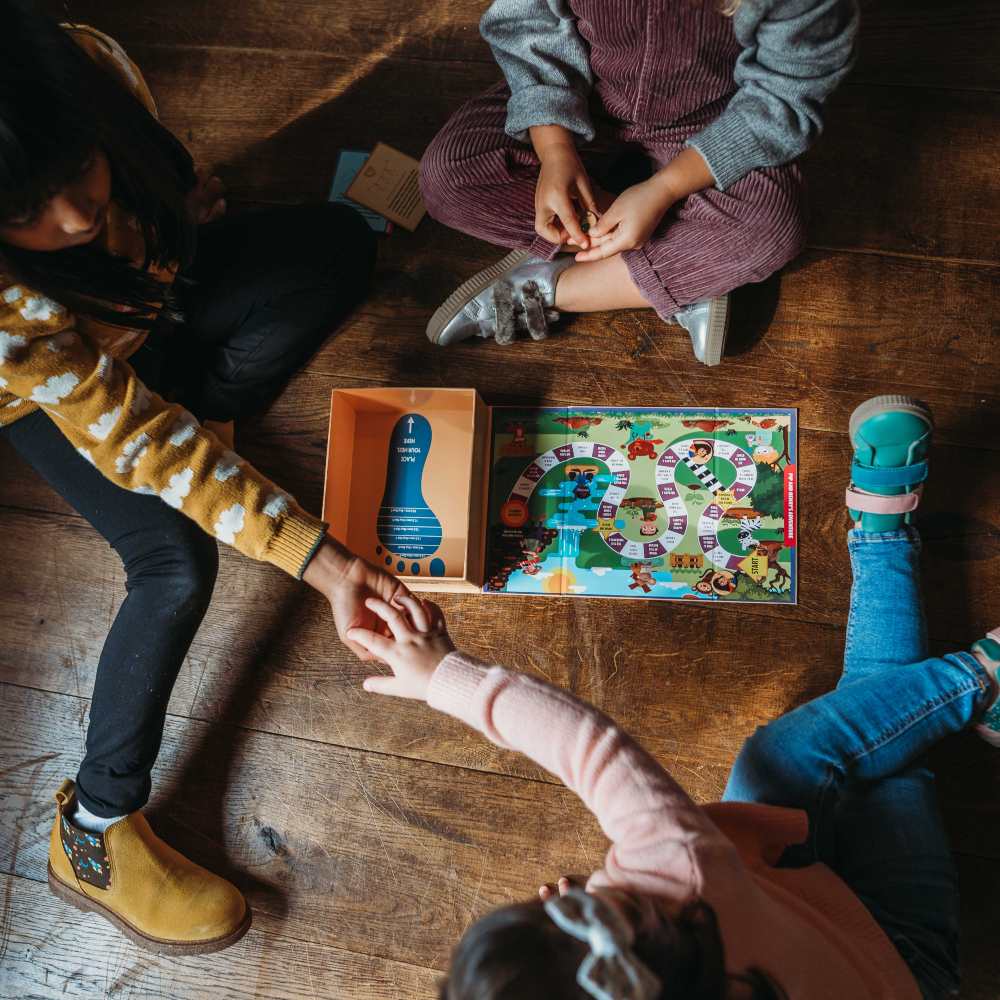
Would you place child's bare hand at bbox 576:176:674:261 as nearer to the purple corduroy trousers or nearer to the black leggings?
the purple corduroy trousers

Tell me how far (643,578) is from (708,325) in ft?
1.02

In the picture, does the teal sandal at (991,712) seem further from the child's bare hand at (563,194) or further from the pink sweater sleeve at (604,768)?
the child's bare hand at (563,194)

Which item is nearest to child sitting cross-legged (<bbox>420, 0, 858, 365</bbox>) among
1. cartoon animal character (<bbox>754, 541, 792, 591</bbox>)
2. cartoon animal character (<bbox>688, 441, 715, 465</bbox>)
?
cartoon animal character (<bbox>688, 441, 715, 465</bbox>)

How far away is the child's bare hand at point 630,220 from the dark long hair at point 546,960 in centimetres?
70

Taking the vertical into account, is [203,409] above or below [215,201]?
below

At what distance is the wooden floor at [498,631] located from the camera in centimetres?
97

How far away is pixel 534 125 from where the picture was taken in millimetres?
936

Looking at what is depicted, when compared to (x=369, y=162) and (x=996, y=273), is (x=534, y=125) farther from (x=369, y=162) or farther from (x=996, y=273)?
(x=996, y=273)

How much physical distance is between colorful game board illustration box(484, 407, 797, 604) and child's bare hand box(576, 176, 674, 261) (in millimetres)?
201

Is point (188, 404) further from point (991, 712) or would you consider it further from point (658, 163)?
point (991, 712)

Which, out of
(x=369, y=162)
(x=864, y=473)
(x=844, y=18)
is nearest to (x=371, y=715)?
(x=864, y=473)

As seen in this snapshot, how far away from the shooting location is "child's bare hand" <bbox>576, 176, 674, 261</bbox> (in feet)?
3.00

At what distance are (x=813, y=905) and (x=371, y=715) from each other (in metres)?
0.55

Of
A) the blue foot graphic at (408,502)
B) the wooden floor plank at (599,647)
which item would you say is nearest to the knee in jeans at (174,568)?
the wooden floor plank at (599,647)
